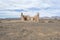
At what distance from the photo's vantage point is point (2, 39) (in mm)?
18906

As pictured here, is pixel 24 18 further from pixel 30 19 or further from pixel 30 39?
pixel 30 39

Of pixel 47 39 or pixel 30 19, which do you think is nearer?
pixel 47 39

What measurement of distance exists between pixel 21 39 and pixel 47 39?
2.87m

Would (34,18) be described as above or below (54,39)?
below

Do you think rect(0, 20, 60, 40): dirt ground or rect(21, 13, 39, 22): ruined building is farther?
rect(21, 13, 39, 22): ruined building

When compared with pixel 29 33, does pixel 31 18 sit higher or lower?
lower

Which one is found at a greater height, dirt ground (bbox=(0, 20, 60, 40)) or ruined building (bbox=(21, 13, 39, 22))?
dirt ground (bbox=(0, 20, 60, 40))

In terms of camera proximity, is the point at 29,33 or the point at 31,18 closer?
the point at 29,33

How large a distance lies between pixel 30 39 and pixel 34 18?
199 ft

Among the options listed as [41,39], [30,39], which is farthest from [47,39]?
[30,39]

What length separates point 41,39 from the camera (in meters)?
19.4

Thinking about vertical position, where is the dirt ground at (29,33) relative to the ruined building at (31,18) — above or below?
above

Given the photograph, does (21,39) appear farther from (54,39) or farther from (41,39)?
(54,39)

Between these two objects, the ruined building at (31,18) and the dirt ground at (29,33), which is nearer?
the dirt ground at (29,33)
